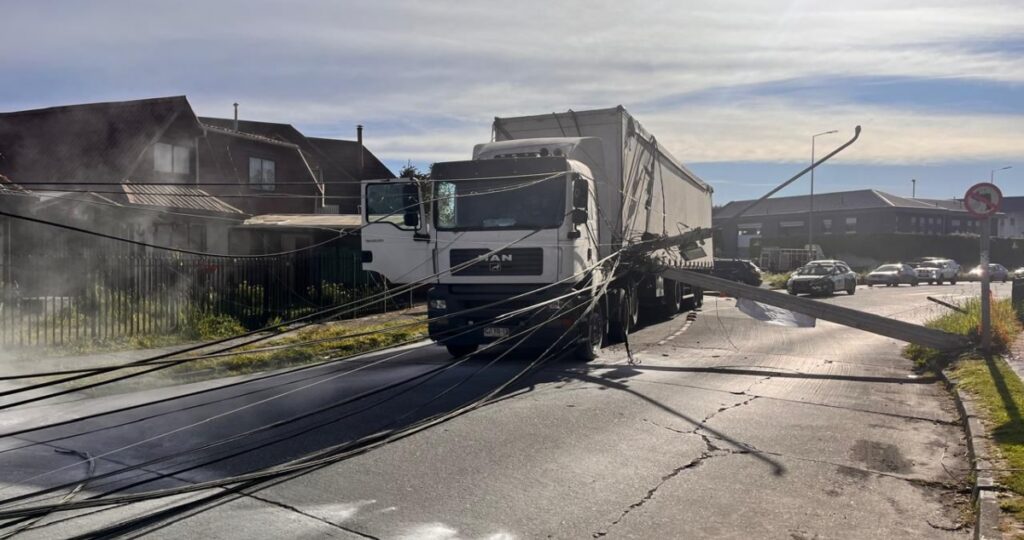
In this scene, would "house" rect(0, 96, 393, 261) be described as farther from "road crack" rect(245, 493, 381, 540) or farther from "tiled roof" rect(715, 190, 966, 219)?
"tiled roof" rect(715, 190, 966, 219)

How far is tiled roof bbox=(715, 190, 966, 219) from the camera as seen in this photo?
7604 cm

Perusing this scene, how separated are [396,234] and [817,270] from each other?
23881 mm

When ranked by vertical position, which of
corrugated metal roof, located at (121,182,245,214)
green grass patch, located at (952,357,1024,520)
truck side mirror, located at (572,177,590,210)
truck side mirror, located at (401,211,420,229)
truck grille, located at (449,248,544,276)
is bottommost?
green grass patch, located at (952,357,1024,520)

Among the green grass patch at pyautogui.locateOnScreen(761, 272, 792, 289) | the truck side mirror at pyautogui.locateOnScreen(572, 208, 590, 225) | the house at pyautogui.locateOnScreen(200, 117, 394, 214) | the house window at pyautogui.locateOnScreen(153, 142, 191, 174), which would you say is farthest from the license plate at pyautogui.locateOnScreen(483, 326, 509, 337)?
the house at pyautogui.locateOnScreen(200, 117, 394, 214)

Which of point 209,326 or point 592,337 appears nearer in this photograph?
point 592,337

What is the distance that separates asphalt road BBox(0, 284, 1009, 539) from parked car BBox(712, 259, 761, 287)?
25081 mm

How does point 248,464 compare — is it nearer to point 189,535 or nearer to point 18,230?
point 189,535

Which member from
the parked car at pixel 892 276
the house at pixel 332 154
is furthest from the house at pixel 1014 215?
the house at pixel 332 154

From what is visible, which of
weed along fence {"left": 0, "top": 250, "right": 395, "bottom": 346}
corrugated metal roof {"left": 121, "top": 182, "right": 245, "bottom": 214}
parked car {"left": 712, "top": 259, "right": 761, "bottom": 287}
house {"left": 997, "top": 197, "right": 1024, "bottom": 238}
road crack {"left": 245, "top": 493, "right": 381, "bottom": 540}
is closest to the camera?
road crack {"left": 245, "top": 493, "right": 381, "bottom": 540}

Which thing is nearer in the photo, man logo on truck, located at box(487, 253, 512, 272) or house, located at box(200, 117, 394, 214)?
man logo on truck, located at box(487, 253, 512, 272)

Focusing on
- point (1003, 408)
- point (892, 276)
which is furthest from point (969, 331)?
point (892, 276)

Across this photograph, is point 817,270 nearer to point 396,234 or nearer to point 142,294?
point 396,234

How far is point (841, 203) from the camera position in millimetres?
78375

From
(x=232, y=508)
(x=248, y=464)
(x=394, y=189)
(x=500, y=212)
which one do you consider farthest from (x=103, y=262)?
(x=232, y=508)
